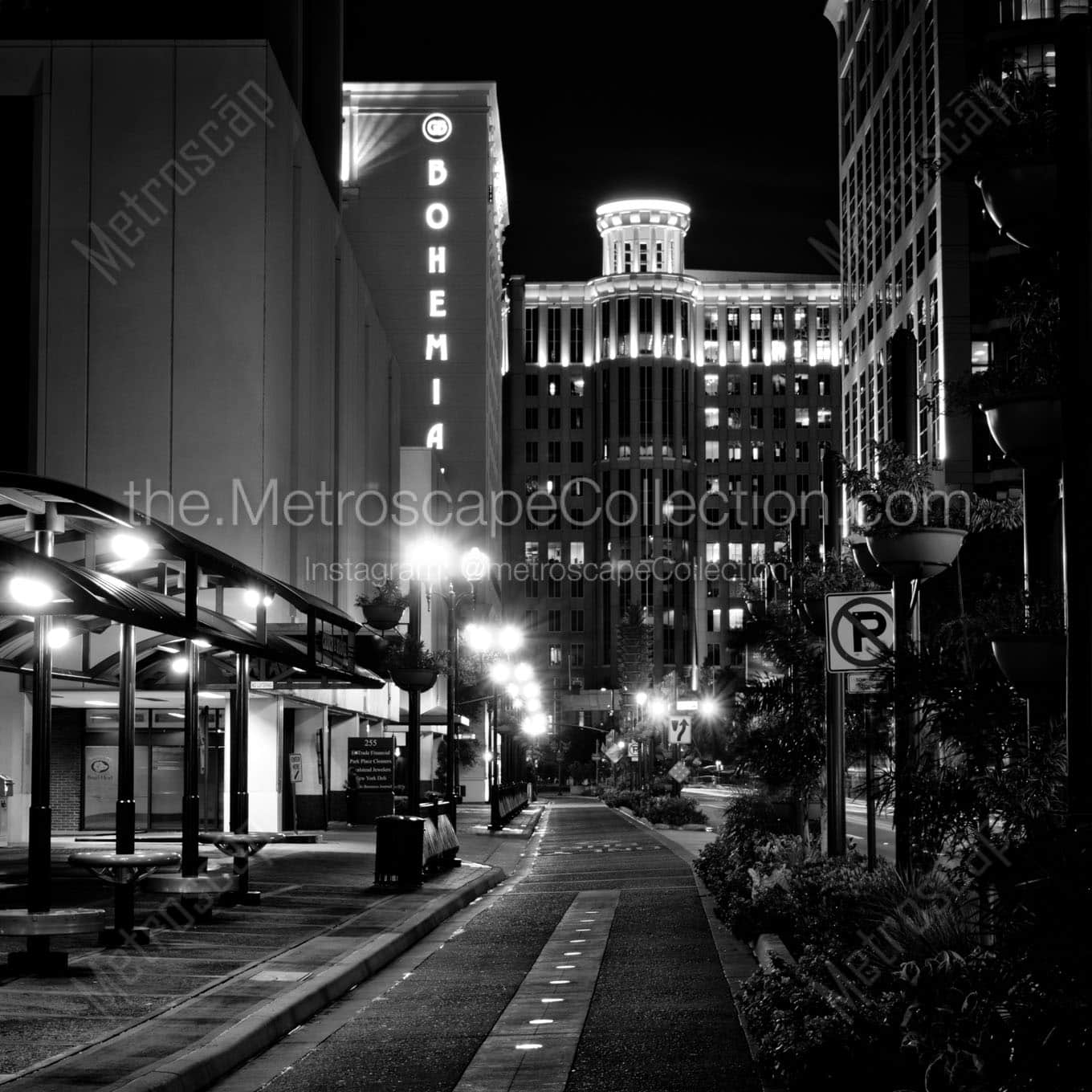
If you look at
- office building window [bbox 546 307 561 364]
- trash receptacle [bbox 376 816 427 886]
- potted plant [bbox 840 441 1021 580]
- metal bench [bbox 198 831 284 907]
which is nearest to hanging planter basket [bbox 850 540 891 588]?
potted plant [bbox 840 441 1021 580]

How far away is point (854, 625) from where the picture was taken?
15.3 meters

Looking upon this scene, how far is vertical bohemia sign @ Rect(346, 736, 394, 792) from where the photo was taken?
44.9 metres

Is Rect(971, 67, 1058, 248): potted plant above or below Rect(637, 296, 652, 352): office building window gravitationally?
below

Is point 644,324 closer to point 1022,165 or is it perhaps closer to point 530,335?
point 530,335

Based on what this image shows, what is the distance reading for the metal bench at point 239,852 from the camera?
63.0ft

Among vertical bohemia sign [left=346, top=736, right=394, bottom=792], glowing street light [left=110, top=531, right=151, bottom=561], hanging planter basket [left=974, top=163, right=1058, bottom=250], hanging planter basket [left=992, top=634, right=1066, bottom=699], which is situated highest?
hanging planter basket [left=974, top=163, right=1058, bottom=250]

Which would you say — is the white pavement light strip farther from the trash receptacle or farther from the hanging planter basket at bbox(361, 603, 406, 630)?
the hanging planter basket at bbox(361, 603, 406, 630)

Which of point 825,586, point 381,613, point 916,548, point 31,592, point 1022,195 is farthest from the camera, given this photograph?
point 381,613

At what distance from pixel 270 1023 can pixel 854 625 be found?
269 inches

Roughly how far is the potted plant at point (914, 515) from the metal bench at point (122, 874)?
7048 millimetres

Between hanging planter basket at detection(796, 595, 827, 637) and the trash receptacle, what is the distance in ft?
22.7

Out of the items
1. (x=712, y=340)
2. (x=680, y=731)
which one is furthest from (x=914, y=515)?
(x=712, y=340)

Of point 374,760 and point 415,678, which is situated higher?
point 415,678

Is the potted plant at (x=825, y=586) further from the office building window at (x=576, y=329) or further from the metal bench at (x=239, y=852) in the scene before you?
the office building window at (x=576, y=329)
